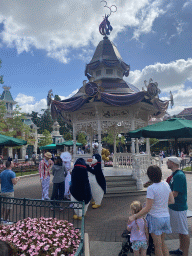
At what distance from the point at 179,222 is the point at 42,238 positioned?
2410mm

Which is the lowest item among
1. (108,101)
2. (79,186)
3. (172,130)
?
(79,186)

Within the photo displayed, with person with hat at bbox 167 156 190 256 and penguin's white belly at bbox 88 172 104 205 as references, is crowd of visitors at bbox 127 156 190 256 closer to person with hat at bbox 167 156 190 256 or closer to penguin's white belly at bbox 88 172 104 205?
person with hat at bbox 167 156 190 256

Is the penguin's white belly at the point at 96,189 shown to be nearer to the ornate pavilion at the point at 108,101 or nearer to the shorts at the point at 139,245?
the ornate pavilion at the point at 108,101

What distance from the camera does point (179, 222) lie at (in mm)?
3367

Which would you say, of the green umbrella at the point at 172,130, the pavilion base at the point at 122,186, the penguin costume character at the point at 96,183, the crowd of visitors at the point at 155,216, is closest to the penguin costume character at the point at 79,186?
the penguin costume character at the point at 96,183

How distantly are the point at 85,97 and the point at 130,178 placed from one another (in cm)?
480

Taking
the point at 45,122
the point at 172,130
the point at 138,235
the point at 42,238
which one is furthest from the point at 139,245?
the point at 45,122

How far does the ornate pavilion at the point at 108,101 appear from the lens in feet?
31.2

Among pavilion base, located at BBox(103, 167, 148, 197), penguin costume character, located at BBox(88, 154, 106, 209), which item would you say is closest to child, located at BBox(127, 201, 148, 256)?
penguin costume character, located at BBox(88, 154, 106, 209)

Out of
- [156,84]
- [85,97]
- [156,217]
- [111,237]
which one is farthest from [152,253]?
[156,84]

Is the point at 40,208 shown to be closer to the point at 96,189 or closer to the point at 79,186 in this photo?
the point at 79,186

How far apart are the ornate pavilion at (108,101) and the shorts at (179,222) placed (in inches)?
259

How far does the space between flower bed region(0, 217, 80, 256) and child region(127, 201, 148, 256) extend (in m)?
0.95

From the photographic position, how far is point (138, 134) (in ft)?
21.3
